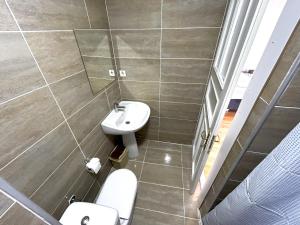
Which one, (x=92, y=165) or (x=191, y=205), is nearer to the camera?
(x=92, y=165)

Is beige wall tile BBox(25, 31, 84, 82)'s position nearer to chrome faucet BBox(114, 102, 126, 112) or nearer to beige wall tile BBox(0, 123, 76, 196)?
beige wall tile BBox(0, 123, 76, 196)

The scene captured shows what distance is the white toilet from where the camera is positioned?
87cm

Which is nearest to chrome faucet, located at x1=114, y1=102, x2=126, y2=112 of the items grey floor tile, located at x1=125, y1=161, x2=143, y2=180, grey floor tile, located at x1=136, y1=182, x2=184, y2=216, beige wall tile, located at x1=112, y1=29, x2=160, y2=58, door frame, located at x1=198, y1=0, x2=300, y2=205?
beige wall tile, located at x1=112, y1=29, x2=160, y2=58

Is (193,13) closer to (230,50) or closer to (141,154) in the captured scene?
(230,50)

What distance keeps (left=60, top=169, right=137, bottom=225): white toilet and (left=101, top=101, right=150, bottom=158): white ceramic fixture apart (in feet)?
1.46

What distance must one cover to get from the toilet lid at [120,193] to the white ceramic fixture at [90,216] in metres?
0.27

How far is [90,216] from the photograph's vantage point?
89 centimetres

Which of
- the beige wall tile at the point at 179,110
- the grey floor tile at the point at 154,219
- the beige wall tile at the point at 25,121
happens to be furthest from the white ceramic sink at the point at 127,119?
the grey floor tile at the point at 154,219

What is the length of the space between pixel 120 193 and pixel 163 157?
863 millimetres

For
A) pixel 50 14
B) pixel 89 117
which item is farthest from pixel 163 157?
pixel 50 14

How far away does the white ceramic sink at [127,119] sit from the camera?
1.44 meters

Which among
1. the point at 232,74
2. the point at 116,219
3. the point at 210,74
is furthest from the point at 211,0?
the point at 116,219

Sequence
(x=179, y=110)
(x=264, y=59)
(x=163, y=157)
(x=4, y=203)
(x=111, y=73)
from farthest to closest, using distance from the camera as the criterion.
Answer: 1. (x=163, y=157)
2. (x=179, y=110)
3. (x=111, y=73)
4. (x=264, y=59)
5. (x=4, y=203)

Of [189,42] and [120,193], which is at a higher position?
[189,42]
